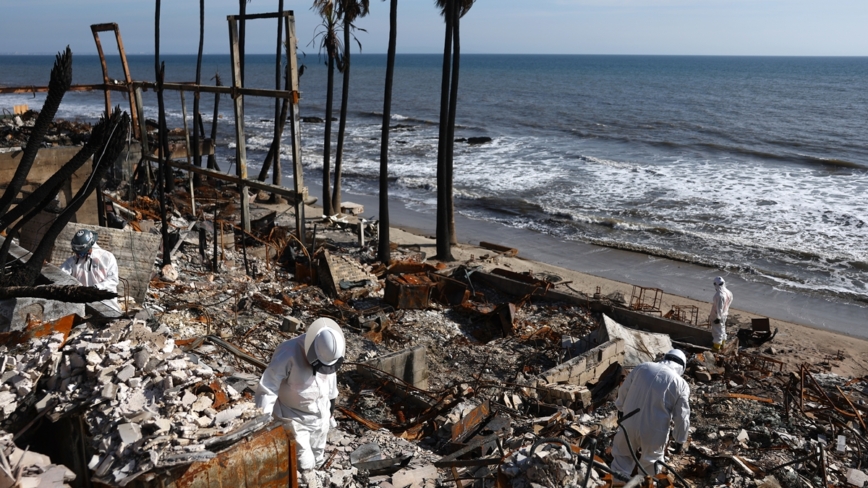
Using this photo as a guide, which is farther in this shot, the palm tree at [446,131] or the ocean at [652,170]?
the ocean at [652,170]

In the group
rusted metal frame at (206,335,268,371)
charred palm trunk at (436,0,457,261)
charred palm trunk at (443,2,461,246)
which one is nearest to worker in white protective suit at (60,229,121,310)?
rusted metal frame at (206,335,268,371)

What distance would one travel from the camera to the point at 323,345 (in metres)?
5.48

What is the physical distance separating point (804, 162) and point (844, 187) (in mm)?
6997

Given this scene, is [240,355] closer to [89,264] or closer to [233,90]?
[89,264]

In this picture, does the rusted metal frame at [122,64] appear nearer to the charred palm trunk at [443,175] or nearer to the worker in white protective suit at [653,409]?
the charred palm trunk at [443,175]

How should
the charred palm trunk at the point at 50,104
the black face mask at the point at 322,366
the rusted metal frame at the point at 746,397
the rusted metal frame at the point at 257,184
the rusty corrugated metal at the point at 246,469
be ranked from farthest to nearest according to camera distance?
the rusted metal frame at the point at 257,184 < the rusted metal frame at the point at 746,397 < the black face mask at the point at 322,366 < the charred palm trunk at the point at 50,104 < the rusty corrugated metal at the point at 246,469

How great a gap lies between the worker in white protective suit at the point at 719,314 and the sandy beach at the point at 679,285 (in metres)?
1.41

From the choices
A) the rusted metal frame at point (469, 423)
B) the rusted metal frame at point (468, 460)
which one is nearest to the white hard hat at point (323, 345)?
the rusted metal frame at point (468, 460)

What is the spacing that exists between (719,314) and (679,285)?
648 centimetres

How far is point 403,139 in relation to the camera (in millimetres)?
47469

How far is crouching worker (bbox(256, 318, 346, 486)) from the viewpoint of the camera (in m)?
5.50

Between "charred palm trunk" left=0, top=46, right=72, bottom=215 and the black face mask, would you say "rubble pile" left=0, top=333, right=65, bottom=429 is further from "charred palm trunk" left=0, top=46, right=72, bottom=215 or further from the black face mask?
the black face mask

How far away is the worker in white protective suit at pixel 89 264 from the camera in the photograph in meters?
8.23

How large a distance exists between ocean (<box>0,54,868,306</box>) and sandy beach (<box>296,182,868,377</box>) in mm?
835
